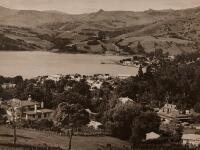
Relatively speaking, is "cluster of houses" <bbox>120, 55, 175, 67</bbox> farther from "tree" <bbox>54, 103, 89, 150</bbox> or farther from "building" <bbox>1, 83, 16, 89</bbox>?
"tree" <bbox>54, 103, 89, 150</bbox>

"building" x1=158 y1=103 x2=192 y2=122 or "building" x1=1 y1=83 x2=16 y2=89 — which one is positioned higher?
"building" x1=1 y1=83 x2=16 y2=89

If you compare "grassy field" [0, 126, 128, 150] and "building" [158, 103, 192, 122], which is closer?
"grassy field" [0, 126, 128, 150]

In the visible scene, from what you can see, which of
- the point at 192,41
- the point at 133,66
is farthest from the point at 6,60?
the point at 192,41

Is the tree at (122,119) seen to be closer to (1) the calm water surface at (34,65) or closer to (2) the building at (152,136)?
(2) the building at (152,136)

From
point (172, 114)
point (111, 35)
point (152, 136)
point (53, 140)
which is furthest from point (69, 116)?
point (111, 35)

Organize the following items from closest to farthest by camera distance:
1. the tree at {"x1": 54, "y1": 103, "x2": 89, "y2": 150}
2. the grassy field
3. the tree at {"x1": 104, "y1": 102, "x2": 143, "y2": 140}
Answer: the grassy field → the tree at {"x1": 54, "y1": 103, "x2": 89, "y2": 150} → the tree at {"x1": 104, "y1": 102, "x2": 143, "y2": 140}

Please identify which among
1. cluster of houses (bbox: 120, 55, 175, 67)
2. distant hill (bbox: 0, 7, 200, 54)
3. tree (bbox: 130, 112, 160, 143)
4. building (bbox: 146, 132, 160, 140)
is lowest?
Result: building (bbox: 146, 132, 160, 140)

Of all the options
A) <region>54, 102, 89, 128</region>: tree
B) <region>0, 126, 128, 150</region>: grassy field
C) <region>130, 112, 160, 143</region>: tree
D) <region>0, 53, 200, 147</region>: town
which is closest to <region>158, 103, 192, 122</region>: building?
<region>0, 53, 200, 147</region>: town
